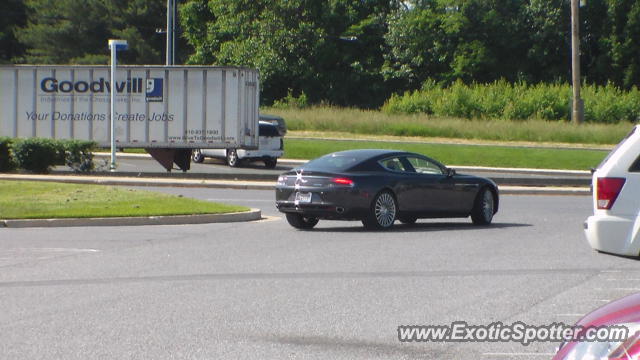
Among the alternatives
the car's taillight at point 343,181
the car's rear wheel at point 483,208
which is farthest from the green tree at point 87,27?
the car's taillight at point 343,181

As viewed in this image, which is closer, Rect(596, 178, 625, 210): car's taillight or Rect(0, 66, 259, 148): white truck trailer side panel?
Rect(596, 178, 625, 210): car's taillight

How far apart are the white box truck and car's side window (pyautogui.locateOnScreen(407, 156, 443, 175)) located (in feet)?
48.5

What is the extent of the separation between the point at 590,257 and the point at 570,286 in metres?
2.91

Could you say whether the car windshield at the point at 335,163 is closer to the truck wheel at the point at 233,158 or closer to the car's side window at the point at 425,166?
the car's side window at the point at 425,166

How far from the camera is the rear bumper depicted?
407 inches

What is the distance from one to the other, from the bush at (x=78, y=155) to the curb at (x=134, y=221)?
42.7ft

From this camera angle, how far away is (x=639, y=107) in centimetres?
5625

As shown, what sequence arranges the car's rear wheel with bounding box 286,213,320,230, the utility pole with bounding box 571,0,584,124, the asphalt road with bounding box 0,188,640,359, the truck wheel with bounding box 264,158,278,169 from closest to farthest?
1. the asphalt road with bounding box 0,188,640,359
2. the car's rear wheel with bounding box 286,213,320,230
3. the truck wheel with bounding box 264,158,278,169
4. the utility pole with bounding box 571,0,584,124

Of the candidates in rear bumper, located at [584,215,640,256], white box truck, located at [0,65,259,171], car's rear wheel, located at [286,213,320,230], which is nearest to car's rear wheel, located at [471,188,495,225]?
Result: car's rear wheel, located at [286,213,320,230]

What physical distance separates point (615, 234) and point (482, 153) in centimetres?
3248

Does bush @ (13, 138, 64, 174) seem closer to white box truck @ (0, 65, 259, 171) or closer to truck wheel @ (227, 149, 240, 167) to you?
white box truck @ (0, 65, 259, 171)

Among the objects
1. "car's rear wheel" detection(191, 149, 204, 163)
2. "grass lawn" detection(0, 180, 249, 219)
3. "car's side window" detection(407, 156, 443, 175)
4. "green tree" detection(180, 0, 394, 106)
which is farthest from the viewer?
"green tree" detection(180, 0, 394, 106)

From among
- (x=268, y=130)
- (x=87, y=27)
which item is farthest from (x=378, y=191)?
(x=87, y=27)

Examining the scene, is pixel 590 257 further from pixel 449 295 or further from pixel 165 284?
pixel 165 284
